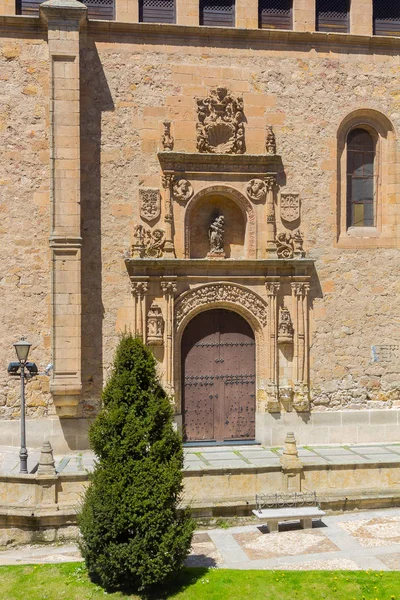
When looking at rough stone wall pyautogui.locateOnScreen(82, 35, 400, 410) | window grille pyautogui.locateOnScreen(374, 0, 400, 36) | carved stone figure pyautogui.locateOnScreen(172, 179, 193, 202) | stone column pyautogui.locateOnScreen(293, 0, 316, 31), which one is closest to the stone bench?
rough stone wall pyautogui.locateOnScreen(82, 35, 400, 410)

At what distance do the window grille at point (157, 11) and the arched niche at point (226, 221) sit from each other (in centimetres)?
404

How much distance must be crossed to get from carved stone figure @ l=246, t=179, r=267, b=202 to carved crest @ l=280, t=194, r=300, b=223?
477mm

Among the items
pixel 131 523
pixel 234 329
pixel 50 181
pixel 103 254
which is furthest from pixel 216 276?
pixel 131 523

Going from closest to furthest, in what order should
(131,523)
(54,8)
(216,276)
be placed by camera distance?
1. (131,523)
2. (54,8)
3. (216,276)

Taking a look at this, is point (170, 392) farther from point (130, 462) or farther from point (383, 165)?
point (383, 165)

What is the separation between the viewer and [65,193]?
1512 cm

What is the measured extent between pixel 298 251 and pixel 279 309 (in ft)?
4.60

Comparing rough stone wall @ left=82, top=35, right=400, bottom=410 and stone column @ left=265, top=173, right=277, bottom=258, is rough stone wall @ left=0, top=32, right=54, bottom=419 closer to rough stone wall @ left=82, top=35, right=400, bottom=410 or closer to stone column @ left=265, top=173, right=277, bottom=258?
rough stone wall @ left=82, top=35, right=400, bottom=410

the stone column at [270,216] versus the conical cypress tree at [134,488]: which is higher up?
the stone column at [270,216]

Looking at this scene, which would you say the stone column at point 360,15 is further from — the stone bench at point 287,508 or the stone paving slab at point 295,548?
the stone paving slab at point 295,548

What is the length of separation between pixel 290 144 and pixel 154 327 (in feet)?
17.4

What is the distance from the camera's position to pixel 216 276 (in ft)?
52.7

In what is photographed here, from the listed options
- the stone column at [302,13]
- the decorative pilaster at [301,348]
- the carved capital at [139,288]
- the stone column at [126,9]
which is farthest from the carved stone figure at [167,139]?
the decorative pilaster at [301,348]

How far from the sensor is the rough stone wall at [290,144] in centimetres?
1562
